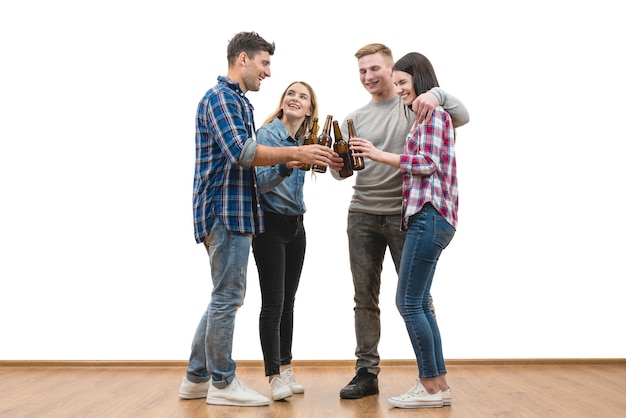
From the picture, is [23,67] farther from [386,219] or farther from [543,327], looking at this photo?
[543,327]

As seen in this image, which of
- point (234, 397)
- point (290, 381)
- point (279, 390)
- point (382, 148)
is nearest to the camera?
point (234, 397)

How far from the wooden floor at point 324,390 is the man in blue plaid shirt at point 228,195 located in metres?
0.16

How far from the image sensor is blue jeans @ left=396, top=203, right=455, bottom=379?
2523 mm

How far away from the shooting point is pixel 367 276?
2.88 metres

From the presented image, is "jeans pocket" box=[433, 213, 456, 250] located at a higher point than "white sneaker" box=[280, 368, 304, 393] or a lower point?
higher

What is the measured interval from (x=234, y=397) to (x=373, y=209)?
88 centimetres

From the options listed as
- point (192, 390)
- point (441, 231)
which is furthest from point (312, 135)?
point (192, 390)

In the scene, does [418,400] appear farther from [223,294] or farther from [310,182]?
[310,182]

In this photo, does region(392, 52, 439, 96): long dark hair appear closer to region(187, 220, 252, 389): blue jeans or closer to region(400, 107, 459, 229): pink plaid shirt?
region(400, 107, 459, 229): pink plaid shirt

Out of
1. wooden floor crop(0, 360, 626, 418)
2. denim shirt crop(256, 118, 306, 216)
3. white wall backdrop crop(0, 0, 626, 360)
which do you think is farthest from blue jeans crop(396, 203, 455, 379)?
white wall backdrop crop(0, 0, 626, 360)

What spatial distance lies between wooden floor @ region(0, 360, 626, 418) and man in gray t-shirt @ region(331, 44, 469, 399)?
0.66ft

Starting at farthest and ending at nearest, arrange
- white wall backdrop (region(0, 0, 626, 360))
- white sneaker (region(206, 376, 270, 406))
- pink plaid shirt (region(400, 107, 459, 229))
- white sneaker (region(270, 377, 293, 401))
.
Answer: white wall backdrop (region(0, 0, 626, 360))
white sneaker (region(270, 377, 293, 401))
white sneaker (region(206, 376, 270, 406))
pink plaid shirt (region(400, 107, 459, 229))

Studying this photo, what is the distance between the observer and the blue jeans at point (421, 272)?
252 cm

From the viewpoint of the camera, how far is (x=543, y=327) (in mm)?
3920
